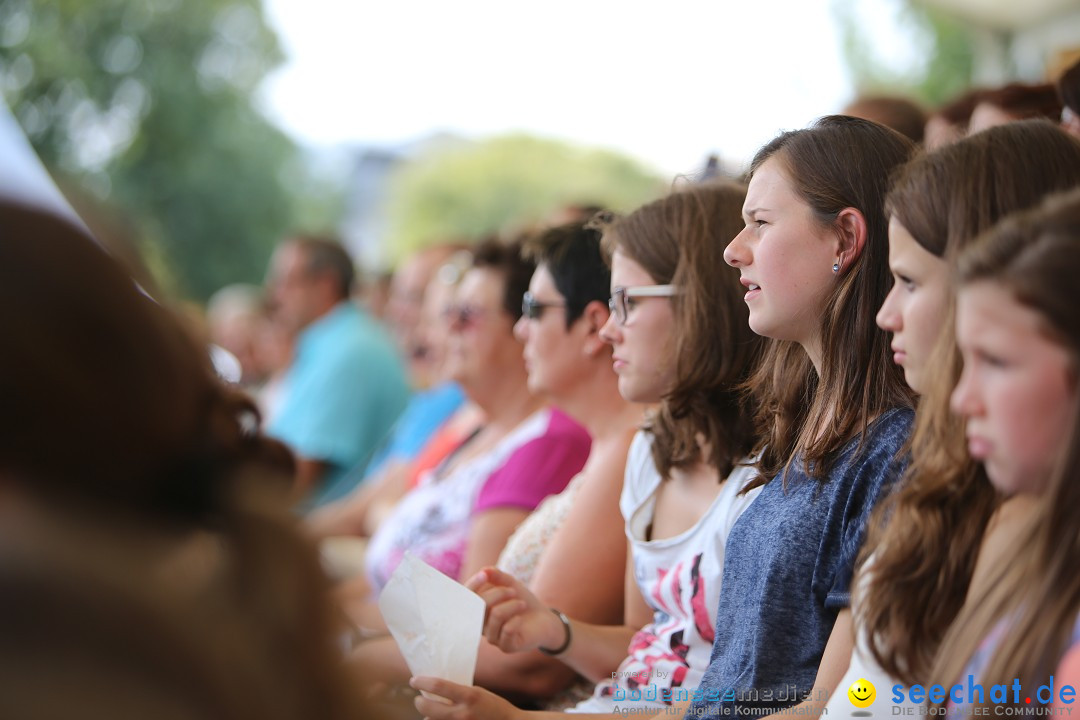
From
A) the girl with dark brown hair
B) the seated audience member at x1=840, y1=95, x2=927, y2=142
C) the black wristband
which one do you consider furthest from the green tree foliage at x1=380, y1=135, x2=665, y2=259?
the girl with dark brown hair

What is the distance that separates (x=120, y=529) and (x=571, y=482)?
212 centimetres

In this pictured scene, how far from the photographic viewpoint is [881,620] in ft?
4.60

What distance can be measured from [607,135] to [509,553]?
1484cm

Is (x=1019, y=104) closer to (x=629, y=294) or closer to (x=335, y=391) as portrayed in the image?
(x=629, y=294)

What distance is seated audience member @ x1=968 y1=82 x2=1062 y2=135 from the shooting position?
111 inches

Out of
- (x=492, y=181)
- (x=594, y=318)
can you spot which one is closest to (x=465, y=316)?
(x=594, y=318)

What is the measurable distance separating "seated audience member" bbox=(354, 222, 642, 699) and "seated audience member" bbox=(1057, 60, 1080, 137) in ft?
3.89

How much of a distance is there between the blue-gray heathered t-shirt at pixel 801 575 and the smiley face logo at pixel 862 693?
17 centimetres

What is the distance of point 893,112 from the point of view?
322 centimetres

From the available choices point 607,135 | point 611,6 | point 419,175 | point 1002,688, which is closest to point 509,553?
point 1002,688

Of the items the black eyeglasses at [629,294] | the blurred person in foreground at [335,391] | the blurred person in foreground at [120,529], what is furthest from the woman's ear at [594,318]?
the blurred person in foreground at [335,391]

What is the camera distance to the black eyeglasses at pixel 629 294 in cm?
234

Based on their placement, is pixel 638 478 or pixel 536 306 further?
pixel 536 306

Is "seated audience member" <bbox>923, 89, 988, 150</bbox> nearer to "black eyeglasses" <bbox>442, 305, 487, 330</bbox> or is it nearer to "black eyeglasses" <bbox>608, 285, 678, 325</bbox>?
"black eyeglasses" <bbox>608, 285, 678, 325</bbox>
